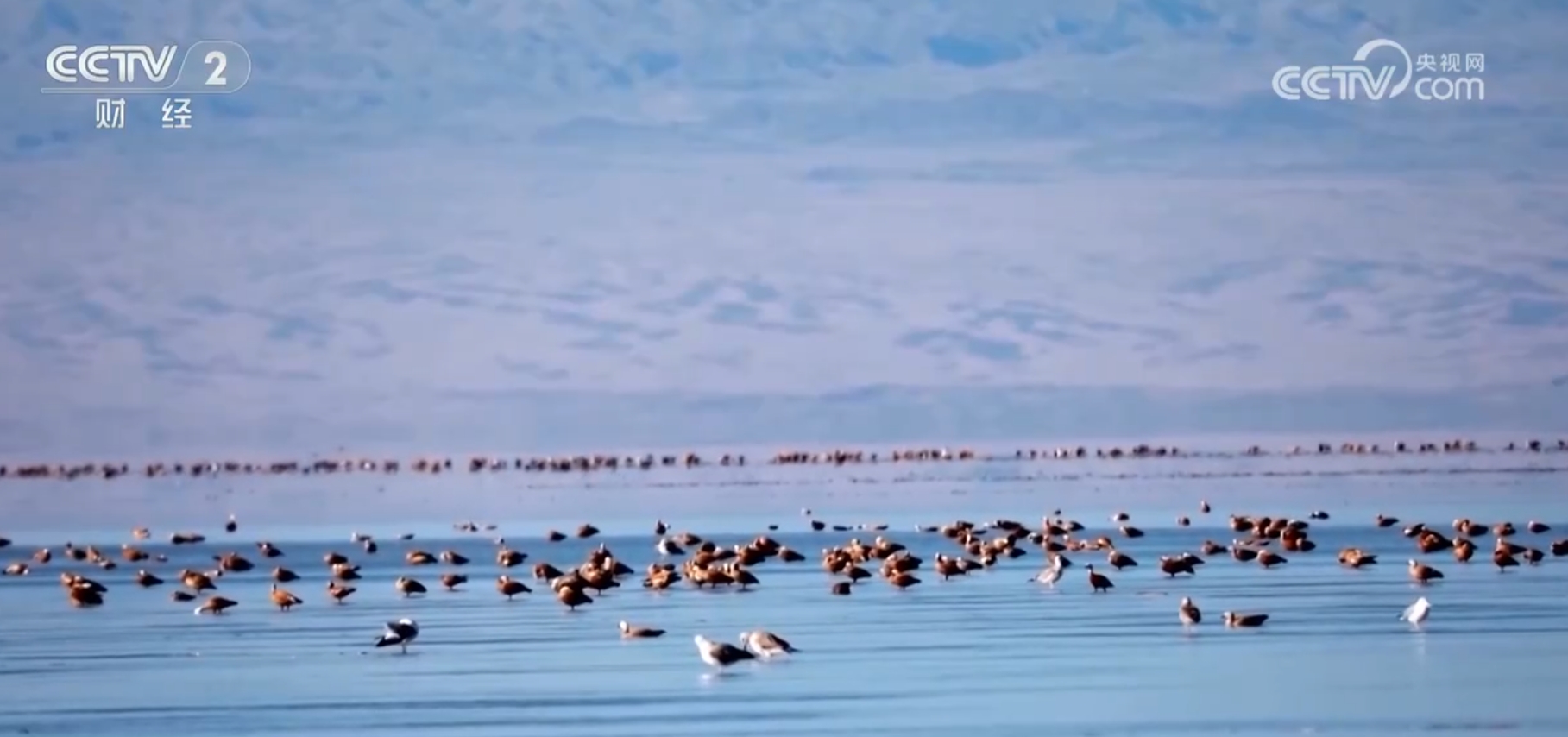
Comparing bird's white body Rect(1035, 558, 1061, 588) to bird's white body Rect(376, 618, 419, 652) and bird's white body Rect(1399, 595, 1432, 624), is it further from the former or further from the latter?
bird's white body Rect(376, 618, 419, 652)

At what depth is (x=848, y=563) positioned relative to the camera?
39.7 m

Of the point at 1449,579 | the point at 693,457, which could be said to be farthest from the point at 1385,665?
the point at 693,457

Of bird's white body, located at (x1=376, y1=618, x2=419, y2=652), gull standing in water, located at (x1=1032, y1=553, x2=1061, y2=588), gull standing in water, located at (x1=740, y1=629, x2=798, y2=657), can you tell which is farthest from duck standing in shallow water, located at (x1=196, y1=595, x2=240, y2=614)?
gull standing in water, located at (x1=740, y1=629, x2=798, y2=657)

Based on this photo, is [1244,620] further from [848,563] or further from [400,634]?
[848,563]

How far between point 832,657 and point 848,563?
44.5 feet

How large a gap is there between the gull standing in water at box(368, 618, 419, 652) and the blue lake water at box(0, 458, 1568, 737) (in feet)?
0.60

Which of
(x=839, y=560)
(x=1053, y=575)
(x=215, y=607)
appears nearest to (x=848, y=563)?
(x=839, y=560)

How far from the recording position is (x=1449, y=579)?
1396 inches

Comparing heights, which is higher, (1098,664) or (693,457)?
(693,457)

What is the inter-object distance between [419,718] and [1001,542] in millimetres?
22514

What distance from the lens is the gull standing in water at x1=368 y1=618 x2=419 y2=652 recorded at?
28.1 meters

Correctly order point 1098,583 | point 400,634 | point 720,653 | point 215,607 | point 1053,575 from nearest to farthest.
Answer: point 720,653 < point 400,634 < point 1098,583 < point 215,607 < point 1053,575

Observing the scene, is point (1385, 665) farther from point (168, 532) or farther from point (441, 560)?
point (168, 532)

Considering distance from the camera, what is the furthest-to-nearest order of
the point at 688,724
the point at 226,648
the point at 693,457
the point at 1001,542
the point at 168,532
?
the point at 693,457, the point at 168,532, the point at 1001,542, the point at 226,648, the point at 688,724
